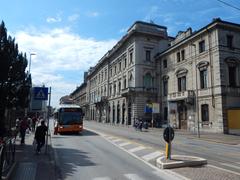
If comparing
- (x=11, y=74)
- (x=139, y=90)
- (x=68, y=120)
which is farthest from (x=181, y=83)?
(x=11, y=74)

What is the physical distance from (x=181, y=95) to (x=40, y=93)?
1109 inches

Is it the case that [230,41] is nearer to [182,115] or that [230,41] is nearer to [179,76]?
[179,76]

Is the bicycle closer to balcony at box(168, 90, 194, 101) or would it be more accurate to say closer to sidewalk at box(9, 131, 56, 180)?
sidewalk at box(9, 131, 56, 180)

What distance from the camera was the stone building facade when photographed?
105ft

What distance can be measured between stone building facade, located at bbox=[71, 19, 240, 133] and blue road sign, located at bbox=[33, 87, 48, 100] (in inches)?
370

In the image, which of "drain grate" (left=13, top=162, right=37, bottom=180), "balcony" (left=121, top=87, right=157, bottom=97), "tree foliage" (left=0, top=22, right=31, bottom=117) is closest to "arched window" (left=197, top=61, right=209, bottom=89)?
"balcony" (left=121, top=87, right=157, bottom=97)

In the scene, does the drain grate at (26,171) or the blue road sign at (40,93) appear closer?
the drain grate at (26,171)

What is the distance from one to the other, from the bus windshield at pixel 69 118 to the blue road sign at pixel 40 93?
12.3 metres

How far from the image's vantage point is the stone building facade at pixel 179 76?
105 feet

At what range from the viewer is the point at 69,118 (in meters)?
24.9

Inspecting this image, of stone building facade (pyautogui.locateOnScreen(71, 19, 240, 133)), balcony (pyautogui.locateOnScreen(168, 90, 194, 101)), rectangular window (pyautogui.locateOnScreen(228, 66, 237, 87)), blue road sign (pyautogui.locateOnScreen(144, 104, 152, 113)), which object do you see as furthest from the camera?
blue road sign (pyautogui.locateOnScreen(144, 104, 152, 113))

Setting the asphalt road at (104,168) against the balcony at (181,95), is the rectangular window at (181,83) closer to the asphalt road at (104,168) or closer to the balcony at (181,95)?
the balcony at (181,95)

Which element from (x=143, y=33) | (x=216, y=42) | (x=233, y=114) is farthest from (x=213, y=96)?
(x=143, y=33)

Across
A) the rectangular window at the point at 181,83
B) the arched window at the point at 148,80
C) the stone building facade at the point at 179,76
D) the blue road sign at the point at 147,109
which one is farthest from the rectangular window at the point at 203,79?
the arched window at the point at 148,80
